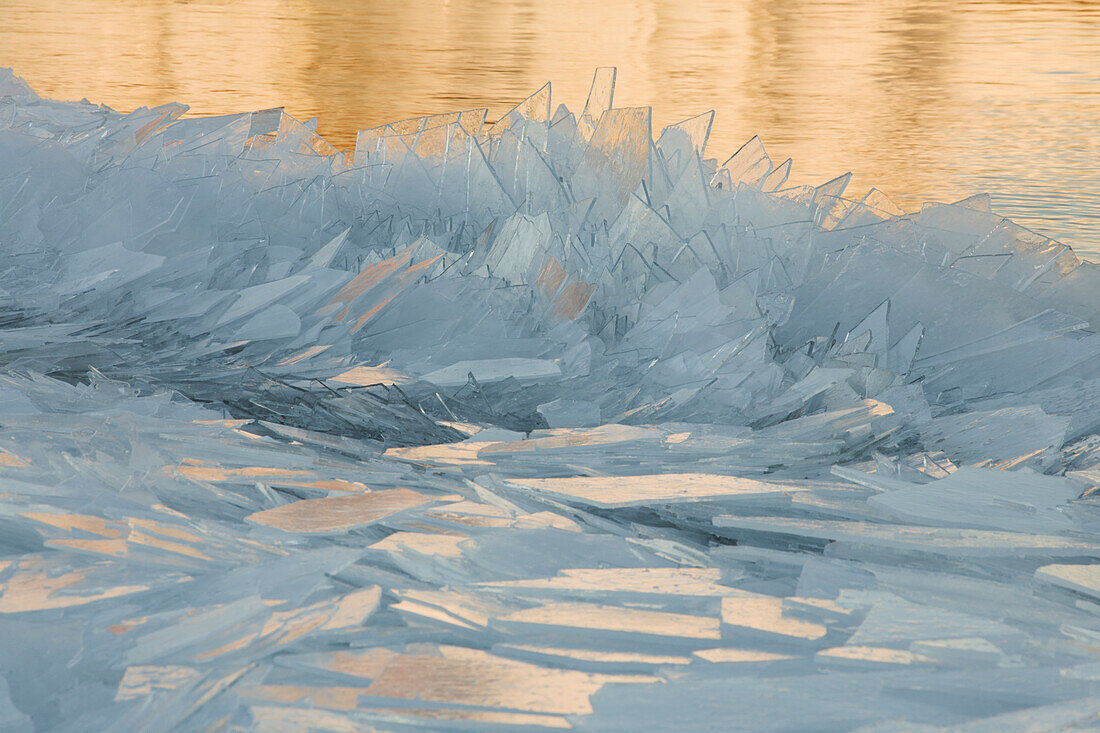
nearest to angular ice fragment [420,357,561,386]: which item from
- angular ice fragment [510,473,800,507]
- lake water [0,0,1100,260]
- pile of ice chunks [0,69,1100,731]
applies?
pile of ice chunks [0,69,1100,731]

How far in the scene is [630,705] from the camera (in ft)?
1.00

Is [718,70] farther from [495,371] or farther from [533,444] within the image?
[533,444]

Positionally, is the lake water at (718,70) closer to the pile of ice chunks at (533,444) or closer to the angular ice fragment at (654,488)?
the pile of ice chunks at (533,444)

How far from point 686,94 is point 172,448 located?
155cm

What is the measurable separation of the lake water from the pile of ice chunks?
1.62 ft

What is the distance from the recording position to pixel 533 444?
509 mm

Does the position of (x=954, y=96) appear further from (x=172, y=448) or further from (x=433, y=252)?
(x=172, y=448)

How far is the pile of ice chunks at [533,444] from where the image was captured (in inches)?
12.6

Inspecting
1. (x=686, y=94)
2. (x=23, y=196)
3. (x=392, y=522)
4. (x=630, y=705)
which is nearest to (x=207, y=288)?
(x=23, y=196)

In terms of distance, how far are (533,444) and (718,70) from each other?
186cm

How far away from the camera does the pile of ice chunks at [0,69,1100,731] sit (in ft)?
1.05

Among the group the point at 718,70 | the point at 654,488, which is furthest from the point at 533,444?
the point at 718,70

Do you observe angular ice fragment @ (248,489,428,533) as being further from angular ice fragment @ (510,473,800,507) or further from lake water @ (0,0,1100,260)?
lake water @ (0,0,1100,260)

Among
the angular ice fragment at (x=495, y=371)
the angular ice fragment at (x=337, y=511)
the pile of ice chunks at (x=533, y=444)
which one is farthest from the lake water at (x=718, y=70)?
the angular ice fragment at (x=337, y=511)
